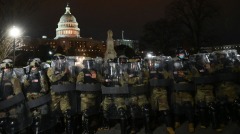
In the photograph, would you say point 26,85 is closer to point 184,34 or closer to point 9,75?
point 9,75

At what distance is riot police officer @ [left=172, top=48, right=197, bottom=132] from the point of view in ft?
39.4

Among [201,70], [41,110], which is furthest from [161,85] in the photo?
[41,110]

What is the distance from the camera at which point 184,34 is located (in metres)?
49.8

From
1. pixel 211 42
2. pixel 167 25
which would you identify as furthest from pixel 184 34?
pixel 167 25

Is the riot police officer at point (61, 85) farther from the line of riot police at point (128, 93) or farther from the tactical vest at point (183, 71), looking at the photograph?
the tactical vest at point (183, 71)

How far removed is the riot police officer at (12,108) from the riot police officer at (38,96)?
10.0 inches

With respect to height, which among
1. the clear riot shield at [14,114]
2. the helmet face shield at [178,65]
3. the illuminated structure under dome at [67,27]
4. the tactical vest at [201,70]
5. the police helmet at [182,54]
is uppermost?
the illuminated structure under dome at [67,27]

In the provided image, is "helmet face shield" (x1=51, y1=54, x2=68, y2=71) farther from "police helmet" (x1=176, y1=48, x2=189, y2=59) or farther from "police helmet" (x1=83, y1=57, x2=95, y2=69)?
"police helmet" (x1=176, y1=48, x2=189, y2=59)

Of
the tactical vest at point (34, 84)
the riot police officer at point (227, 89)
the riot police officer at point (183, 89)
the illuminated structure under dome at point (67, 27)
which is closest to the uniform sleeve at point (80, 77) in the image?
the tactical vest at point (34, 84)

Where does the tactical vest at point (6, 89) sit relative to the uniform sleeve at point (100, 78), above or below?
below

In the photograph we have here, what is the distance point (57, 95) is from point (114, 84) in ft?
6.46

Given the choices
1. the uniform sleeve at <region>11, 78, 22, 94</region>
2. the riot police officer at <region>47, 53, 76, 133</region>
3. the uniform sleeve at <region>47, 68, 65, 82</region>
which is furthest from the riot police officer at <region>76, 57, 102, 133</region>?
the uniform sleeve at <region>11, 78, 22, 94</region>

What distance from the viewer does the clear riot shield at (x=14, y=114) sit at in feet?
36.3

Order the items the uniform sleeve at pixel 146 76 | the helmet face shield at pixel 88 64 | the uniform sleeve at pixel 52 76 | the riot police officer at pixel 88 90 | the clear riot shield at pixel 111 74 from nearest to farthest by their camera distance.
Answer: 1. the riot police officer at pixel 88 90
2. the uniform sleeve at pixel 146 76
3. the clear riot shield at pixel 111 74
4. the uniform sleeve at pixel 52 76
5. the helmet face shield at pixel 88 64
